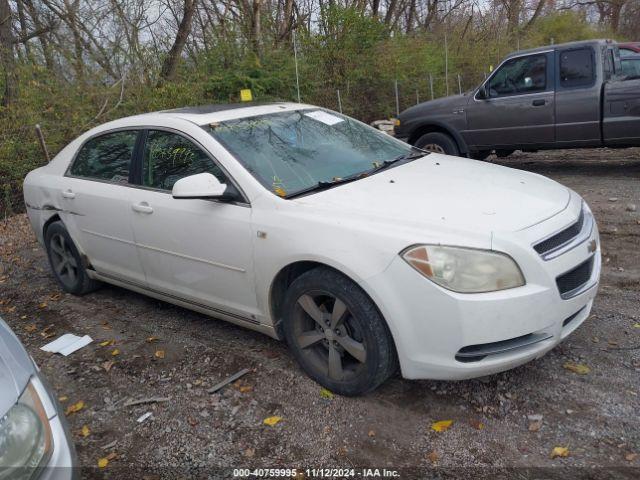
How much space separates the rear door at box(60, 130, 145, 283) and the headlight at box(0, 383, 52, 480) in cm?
231

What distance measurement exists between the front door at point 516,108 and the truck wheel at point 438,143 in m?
0.24

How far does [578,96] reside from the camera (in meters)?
7.57

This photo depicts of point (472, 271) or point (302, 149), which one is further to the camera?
point (302, 149)

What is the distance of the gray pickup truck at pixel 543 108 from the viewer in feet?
24.3

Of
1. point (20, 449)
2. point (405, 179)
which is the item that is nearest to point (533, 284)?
point (405, 179)

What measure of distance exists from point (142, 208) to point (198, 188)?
2.67 ft

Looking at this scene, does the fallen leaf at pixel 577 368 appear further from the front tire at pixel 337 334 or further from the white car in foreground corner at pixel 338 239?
the front tire at pixel 337 334

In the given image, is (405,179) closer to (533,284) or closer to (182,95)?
(533,284)

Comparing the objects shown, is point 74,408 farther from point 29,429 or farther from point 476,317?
point 476,317

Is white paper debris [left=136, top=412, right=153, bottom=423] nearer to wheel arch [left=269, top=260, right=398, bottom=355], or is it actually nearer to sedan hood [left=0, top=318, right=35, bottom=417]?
wheel arch [left=269, top=260, right=398, bottom=355]

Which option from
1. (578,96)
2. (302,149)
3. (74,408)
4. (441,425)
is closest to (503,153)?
(578,96)

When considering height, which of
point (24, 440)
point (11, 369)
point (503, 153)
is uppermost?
point (11, 369)

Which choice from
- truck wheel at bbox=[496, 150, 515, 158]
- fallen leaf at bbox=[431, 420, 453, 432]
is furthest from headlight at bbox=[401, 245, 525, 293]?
truck wheel at bbox=[496, 150, 515, 158]

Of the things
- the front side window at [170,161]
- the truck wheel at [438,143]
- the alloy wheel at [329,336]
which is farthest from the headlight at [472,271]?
the truck wheel at [438,143]
